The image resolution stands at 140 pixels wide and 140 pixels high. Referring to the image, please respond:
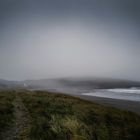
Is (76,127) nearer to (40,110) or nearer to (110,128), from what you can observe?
(110,128)

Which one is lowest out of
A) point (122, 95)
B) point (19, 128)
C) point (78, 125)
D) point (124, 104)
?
point (78, 125)

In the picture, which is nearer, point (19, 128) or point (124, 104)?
point (19, 128)

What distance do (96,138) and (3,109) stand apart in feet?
33.0

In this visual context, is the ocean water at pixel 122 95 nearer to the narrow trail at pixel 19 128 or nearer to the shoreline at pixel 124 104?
the shoreline at pixel 124 104

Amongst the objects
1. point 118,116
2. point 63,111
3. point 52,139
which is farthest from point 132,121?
point 52,139

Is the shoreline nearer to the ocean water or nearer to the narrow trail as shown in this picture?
the ocean water

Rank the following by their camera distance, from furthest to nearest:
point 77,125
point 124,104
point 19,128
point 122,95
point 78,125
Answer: point 122,95
point 124,104
point 78,125
point 77,125
point 19,128

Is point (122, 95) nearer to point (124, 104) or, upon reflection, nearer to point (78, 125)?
point (124, 104)

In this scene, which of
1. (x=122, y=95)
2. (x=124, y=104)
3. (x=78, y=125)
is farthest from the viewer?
(x=122, y=95)

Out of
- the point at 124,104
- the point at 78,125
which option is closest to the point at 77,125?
the point at 78,125

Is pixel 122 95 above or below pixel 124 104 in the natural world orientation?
above

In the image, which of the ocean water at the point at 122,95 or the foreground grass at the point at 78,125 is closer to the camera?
the foreground grass at the point at 78,125

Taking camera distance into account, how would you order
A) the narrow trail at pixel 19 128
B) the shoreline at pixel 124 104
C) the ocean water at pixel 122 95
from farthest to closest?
the ocean water at pixel 122 95 → the shoreline at pixel 124 104 → the narrow trail at pixel 19 128

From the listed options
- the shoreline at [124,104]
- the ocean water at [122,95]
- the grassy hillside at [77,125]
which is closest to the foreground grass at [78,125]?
the grassy hillside at [77,125]
